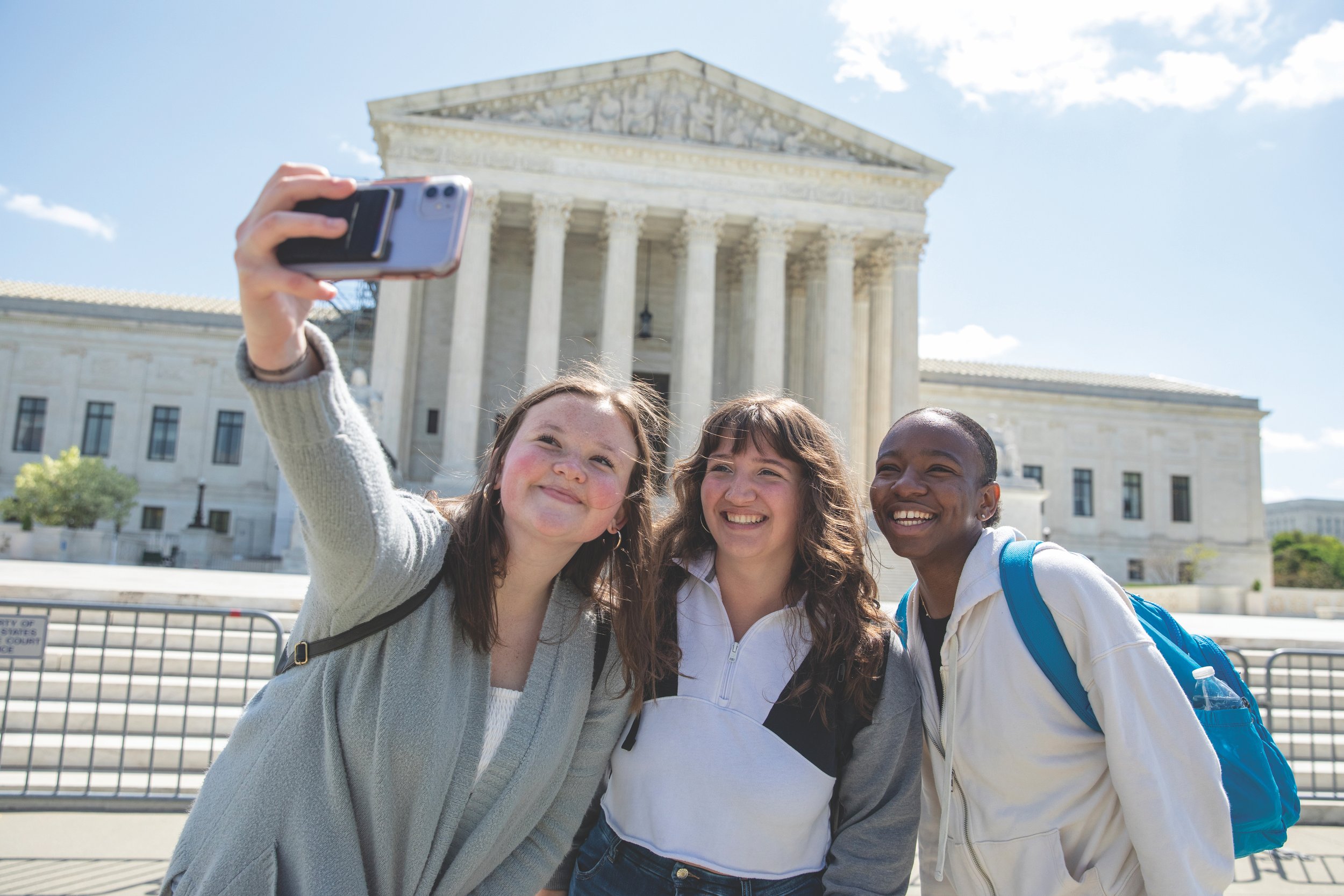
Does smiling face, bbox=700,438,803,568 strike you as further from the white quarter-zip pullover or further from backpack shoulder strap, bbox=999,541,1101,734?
backpack shoulder strap, bbox=999,541,1101,734

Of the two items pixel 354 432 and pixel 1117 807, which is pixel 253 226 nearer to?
pixel 354 432

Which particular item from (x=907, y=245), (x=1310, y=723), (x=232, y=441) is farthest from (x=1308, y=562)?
(x=232, y=441)

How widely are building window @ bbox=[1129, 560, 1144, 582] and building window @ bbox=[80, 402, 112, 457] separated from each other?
175ft

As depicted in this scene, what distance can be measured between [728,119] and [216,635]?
2746 centimetres

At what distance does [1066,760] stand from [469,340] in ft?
89.3

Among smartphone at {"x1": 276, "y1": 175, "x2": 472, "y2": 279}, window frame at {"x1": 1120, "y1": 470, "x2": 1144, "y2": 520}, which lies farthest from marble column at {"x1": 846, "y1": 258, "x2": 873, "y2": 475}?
smartphone at {"x1": 276, "y1": 175, "x2": 472, "y2": 279}

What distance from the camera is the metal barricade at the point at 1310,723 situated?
288 inches

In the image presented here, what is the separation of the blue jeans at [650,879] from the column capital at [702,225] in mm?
28504

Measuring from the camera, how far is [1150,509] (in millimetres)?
48656

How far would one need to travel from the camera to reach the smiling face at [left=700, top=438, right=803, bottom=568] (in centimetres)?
281

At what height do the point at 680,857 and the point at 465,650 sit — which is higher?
the point at 465,650

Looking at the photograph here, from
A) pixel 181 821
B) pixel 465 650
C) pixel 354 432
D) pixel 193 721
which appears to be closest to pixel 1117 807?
pixel 465 650

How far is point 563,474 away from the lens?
239 centimetres

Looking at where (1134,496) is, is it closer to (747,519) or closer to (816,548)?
(816,548)
